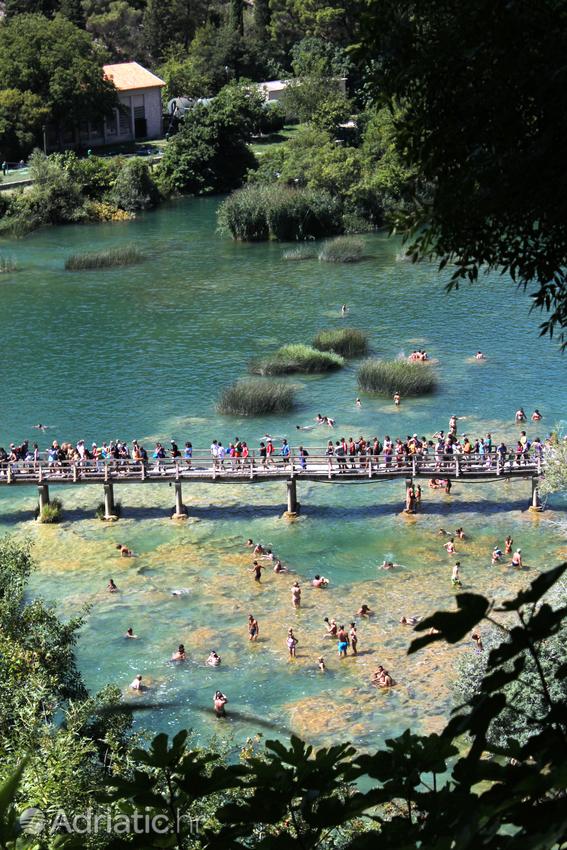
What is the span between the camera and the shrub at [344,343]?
177 feet

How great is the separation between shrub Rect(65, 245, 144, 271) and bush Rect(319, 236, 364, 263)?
1101cm

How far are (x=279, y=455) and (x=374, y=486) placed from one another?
3.37 metres

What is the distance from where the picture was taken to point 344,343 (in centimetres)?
5403

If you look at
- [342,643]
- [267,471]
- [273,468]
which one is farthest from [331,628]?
[273,468]

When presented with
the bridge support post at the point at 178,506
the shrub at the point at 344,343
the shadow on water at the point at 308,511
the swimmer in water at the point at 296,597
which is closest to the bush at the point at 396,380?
the shrub at the point at 344,343

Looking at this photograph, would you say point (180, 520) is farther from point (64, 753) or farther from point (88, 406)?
point (64, 753)

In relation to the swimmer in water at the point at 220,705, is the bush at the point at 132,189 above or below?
above

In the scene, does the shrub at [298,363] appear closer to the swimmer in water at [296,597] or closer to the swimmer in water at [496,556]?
the swimmer in water at [496,556]

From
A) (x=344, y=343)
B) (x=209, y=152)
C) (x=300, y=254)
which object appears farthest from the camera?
(x=209, y=152)

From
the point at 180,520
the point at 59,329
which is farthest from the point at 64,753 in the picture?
the point at 59,329

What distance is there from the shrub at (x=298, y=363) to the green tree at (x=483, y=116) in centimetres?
3883

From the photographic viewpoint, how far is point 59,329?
195ft

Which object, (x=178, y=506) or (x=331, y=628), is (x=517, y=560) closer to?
(x=331, y=628)

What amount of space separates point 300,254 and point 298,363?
74.2 feet
